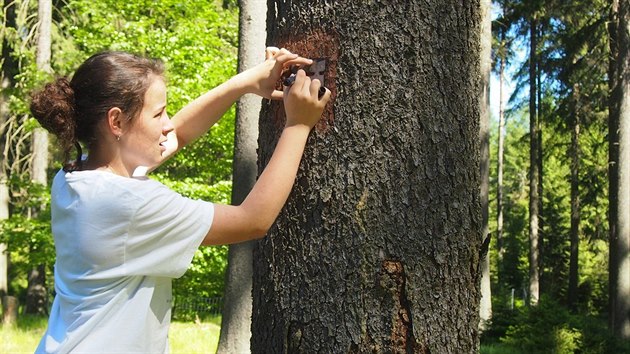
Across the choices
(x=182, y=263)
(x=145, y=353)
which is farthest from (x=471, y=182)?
(x=145, y=353)

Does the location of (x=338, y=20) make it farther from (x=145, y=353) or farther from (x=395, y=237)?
(x=145, y=353)

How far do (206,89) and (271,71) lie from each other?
38.9 feet

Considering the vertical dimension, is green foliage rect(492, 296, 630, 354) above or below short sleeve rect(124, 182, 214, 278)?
below

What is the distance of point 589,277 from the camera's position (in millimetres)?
29938

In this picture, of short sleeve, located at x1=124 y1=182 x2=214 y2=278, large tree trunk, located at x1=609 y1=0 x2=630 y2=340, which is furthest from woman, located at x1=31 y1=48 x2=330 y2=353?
large tree trunk, located at x1=609 y1=0 x2=630 y2=340

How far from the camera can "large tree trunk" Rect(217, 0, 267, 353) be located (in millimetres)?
8914

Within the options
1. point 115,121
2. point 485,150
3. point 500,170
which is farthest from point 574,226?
point 115,121

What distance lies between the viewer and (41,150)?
60.7 ft

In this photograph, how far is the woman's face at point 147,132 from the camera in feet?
7.14

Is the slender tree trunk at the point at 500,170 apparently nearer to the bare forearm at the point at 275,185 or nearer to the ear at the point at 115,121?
the bare forearm at the point at 275,185

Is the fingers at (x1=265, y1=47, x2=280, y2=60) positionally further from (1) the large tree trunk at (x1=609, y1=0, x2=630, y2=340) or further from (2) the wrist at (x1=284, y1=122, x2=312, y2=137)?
(1) the large tree trunk at (x1=609, y1=0, x2=630, y2=340)

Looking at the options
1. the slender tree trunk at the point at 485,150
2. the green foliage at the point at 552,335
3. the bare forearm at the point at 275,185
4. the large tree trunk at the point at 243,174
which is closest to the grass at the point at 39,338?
the large tree trunk at the point at 243,174

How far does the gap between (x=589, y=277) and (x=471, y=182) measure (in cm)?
3006

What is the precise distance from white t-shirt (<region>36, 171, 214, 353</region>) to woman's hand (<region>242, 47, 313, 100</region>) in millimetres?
655
